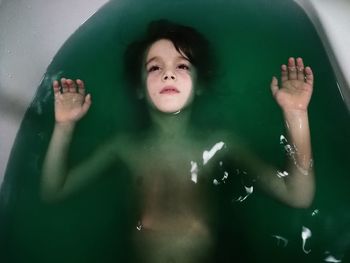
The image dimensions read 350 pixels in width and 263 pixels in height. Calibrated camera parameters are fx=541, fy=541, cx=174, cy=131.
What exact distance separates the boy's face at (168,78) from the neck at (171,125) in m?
0.02

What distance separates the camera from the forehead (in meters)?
1.11

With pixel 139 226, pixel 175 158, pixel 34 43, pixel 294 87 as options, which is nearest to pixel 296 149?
pixel 294 87

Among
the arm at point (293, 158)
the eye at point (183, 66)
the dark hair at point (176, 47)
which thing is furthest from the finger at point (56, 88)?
the arm at point (293, 158)

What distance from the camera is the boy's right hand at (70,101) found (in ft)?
3.69

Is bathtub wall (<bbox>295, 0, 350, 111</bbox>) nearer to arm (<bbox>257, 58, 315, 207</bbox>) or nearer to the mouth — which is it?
arm (<bbox>257, 58, 315, 207</bbox>)

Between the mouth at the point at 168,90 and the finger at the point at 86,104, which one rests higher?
the finger at the point at 86,104

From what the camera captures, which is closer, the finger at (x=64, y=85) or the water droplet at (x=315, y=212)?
the water droplet at (x=315, y=212)

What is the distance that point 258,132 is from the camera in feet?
3.69

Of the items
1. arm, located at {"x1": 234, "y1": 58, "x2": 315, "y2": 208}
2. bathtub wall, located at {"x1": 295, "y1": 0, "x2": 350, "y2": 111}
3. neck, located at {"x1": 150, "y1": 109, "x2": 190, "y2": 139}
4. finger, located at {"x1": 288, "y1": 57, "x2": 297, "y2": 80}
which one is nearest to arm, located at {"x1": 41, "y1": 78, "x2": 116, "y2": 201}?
neck, located at {"x1": 150, "y1": 109, "x2": 190, "y2": 139}

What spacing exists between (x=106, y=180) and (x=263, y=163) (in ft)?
1.04

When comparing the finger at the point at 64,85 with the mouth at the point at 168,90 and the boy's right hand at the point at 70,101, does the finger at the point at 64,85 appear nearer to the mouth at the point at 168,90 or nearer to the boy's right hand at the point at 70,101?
the boy's right hand at the point at 70,101

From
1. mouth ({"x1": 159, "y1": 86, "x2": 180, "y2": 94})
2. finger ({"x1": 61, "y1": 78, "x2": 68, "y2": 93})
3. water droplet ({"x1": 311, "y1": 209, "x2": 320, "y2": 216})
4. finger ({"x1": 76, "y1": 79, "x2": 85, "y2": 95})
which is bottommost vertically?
water droplet ({"x1": 311, "y1": 209, "x2": 320, "y2": 216})

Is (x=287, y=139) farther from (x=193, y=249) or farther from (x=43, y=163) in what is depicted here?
(x=43, y=163)

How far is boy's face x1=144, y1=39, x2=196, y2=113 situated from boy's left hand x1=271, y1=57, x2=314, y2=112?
7.2 inches
